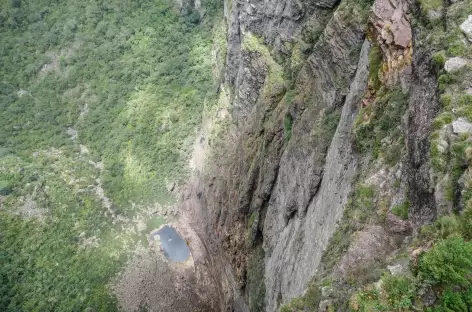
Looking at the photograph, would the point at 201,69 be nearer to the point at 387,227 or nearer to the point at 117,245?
the point at 117,245

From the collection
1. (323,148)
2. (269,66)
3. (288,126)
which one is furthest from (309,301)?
(269,66)

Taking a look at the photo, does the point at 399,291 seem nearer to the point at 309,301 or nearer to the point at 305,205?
the point at 309,301

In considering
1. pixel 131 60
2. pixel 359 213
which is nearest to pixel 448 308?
pixel 359 213

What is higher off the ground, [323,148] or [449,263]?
[449,263]

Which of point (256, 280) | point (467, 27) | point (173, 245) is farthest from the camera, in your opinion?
point (173, 245)

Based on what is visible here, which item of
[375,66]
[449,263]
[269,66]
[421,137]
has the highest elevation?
[375,66]

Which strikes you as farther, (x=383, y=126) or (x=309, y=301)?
(x=383, y=126)

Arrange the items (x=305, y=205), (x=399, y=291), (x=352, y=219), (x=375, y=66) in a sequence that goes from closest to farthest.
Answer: (x=399, y=291)
(x=352, y=219)
(x=375, y=66)
(x=305, y=205)

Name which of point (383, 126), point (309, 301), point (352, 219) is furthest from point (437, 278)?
point (383, 126)
